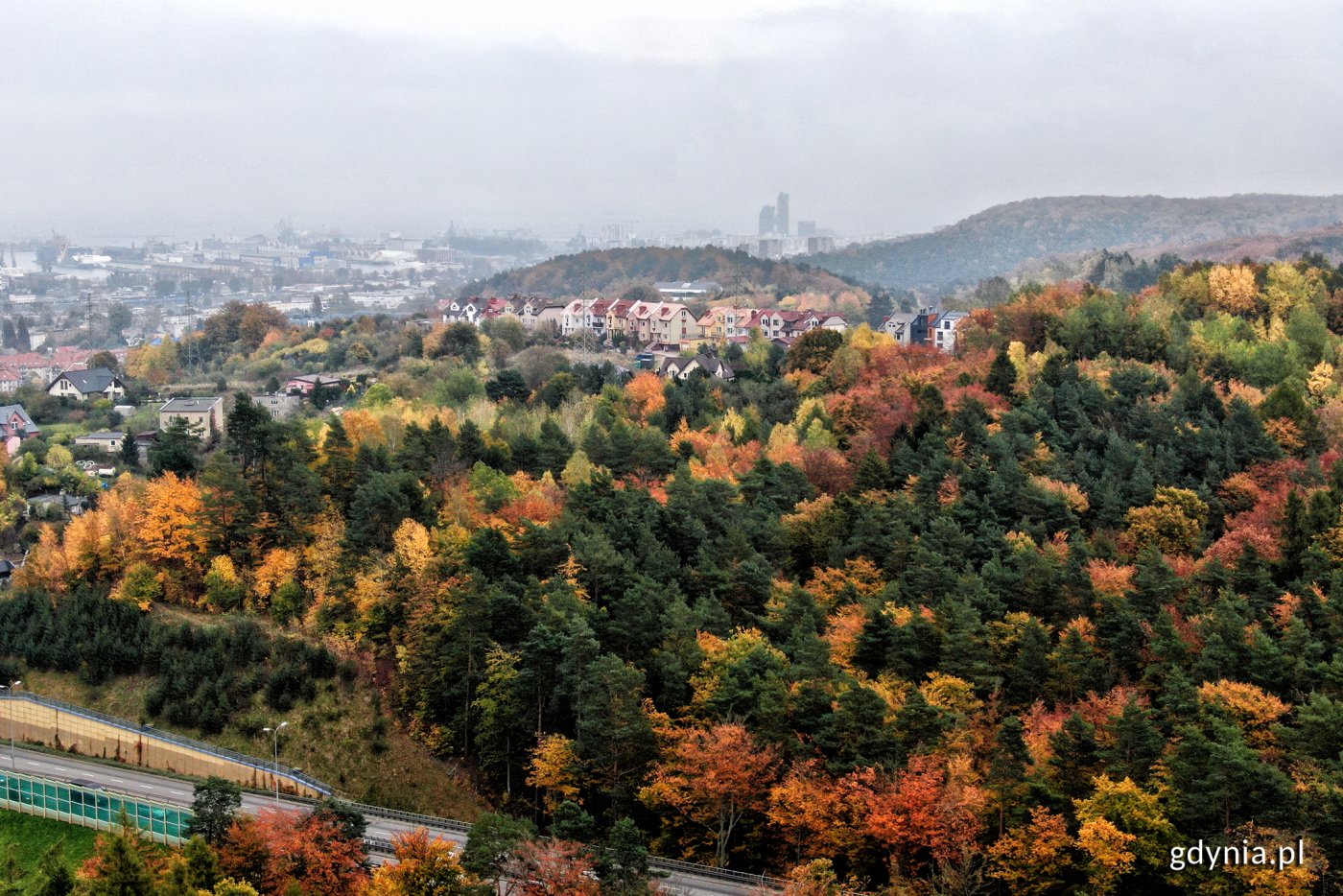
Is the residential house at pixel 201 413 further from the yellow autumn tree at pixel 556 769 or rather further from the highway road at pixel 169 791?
the yellow autumn tree at pixel 556 769

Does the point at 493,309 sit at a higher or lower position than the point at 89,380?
higher

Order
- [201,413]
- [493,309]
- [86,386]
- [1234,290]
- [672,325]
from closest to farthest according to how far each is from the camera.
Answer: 1. [1234,290]
2. [201,413]
3. [86,386]
4. [672,325]
5. [493,309]

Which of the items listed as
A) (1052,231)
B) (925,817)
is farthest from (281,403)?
(1052,231)

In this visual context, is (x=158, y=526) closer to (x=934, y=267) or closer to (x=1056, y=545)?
(x=1056, y=545)

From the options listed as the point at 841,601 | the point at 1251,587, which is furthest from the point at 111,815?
the point at 1251,587

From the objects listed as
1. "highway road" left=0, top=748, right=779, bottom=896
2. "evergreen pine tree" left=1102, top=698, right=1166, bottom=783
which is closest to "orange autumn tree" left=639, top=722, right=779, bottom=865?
"highway road" left=0, top=748, right=779, bottom=896

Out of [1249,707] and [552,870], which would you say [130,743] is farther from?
[1249,707]
